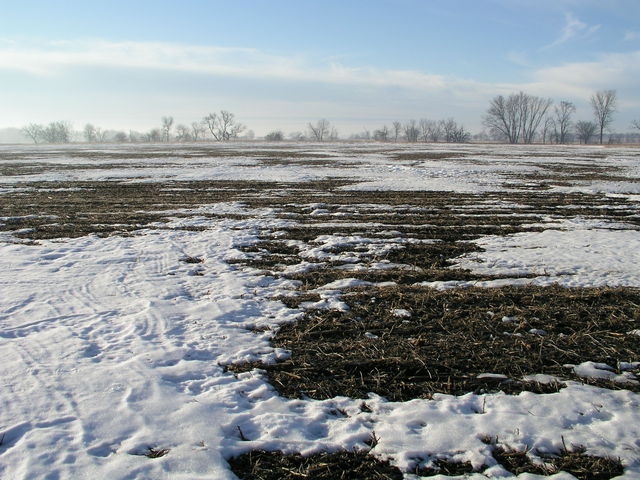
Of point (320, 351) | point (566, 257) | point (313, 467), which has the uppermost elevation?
point (566, 257)

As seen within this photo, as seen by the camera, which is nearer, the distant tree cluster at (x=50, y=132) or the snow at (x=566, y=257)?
the snow at (x=566, y=257)

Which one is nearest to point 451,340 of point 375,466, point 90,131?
point 375,466

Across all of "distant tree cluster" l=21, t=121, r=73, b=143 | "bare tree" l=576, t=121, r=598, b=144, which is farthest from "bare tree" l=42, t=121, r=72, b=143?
"bare tree" l=576, t=121, r=598, b=144

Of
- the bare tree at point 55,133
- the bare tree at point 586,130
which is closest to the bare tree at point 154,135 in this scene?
the bare tree at point 55,133

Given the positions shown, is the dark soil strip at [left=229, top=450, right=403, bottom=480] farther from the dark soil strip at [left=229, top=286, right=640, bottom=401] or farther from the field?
the dark soil strip at [left=229, top=286, right=640, bottom=401]

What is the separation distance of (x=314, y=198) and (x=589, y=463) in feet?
38.9

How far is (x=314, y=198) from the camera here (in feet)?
46.7

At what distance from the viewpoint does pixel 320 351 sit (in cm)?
441

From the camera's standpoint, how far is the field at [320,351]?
301 centimetres

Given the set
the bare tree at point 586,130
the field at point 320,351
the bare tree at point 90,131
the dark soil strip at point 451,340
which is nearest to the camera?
the field at point 320,351

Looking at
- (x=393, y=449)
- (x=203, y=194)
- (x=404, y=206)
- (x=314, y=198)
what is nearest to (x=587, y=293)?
(x=393, y=449)

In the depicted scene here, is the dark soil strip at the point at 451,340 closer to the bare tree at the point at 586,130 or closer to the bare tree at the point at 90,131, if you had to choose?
the bare tree at the point at 586,130

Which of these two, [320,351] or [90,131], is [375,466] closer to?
[320,351]

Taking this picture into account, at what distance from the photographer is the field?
3.01 metres
